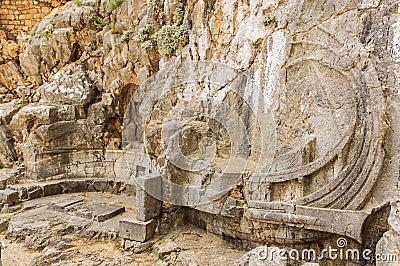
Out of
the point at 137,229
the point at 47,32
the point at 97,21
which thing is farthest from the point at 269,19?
the point at 47,32

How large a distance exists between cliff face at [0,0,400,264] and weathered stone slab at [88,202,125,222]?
1.37 metres

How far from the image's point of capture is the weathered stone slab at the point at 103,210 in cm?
758

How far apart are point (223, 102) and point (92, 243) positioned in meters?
4.03

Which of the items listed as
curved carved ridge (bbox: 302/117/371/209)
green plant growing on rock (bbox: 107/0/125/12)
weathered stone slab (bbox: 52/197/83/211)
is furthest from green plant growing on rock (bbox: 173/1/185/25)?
curved carved ridge (bbox: 302/117/371/209)

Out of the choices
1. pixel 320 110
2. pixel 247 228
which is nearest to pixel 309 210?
pixel 247 228

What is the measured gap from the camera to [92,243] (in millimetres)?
6805

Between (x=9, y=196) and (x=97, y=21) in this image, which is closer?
(x=9, y=196)

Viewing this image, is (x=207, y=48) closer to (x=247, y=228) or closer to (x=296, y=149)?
(x=296, y=149)

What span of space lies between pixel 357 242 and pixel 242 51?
410 cm

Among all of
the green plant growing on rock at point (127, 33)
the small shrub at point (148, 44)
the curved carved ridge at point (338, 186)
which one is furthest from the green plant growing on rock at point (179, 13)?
the curved carved ridge at point (338, 186)

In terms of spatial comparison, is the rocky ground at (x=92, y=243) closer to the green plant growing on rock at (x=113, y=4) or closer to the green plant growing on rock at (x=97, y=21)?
the green plant growing on rock at (x=97, y=21)

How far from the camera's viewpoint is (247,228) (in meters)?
5.67

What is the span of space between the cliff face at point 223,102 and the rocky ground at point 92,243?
578mm

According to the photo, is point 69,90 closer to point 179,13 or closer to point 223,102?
point 179,13
